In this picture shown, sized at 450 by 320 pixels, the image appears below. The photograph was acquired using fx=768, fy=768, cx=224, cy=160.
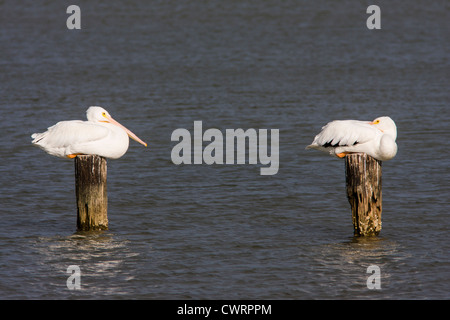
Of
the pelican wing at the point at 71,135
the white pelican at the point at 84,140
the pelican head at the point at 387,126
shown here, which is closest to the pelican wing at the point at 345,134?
the pelican head at the point at 387,126

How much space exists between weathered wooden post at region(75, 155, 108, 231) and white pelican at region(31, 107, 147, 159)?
0.40ft

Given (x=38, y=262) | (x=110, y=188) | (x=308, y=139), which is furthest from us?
(x=308, y=139)

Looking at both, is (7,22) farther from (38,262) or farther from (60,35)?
(38,262)

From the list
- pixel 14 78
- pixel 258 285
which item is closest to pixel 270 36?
pixel 14 78

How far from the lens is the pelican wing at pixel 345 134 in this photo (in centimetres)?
876

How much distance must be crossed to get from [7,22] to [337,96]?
14853 mm

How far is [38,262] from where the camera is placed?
27.3 feet

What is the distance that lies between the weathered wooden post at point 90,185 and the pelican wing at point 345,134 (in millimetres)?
2617

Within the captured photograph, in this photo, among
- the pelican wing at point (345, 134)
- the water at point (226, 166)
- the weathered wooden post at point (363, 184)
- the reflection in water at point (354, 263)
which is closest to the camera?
the reflection in water at point (354, 263)

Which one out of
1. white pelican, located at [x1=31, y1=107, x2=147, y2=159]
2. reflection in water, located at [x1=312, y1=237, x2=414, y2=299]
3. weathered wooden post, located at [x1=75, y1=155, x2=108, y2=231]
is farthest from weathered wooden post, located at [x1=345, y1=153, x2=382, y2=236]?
weathered wooden post, located at [x1=75, y1=155, x2=108, y2=231]

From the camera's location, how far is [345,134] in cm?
892

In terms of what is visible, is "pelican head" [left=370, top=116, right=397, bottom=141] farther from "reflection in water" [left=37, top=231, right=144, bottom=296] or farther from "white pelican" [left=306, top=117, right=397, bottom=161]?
"reflection in water" [left=37, top=231, right=144, bottom=296]

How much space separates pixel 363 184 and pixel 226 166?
435 centimetres

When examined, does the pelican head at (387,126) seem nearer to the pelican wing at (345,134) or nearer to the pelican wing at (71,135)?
the pelican wing at (345,134)
